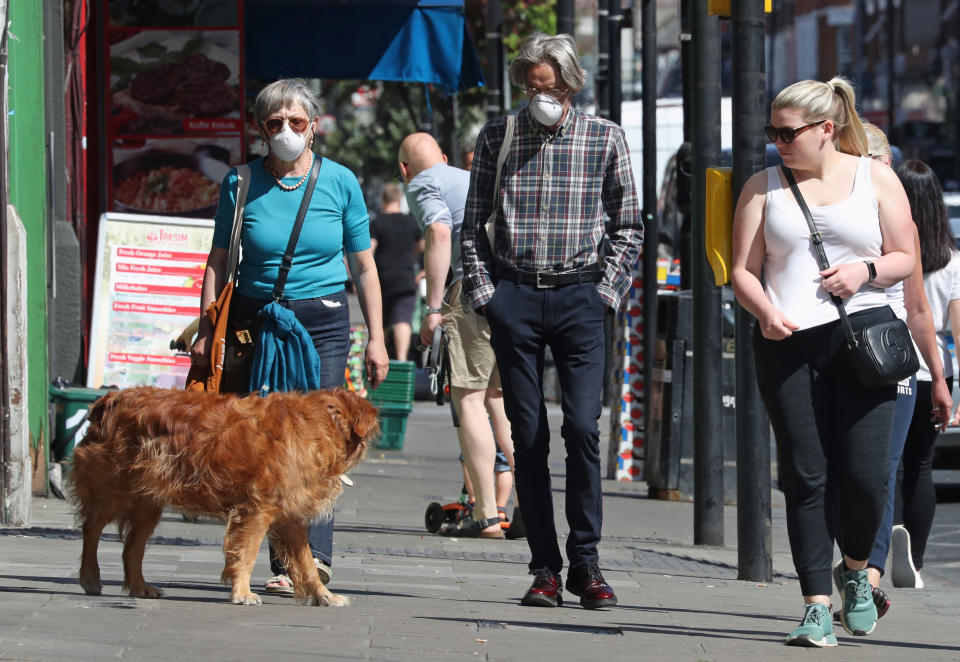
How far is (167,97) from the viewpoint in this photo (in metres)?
11.1

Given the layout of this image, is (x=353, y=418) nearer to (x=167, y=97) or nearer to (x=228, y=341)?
(x=228, y=341)

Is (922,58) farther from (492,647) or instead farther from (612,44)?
(492,647)

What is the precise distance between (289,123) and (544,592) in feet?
6.26

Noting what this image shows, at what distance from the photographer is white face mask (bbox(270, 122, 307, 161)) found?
19.8 ft

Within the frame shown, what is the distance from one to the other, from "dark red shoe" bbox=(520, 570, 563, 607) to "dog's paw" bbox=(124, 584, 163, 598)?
1.30 metres

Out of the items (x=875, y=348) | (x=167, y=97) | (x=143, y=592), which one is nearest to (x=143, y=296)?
(x=167, y=97)

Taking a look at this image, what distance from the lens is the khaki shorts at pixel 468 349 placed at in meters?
8.16

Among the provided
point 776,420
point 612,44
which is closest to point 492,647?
point 776,420

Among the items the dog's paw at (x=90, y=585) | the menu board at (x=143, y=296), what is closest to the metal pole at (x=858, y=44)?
the menu board at (x=143, y=296)

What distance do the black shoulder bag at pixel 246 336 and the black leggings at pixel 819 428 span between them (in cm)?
175

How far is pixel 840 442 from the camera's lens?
5359 mm

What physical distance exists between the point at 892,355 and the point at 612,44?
10.7m

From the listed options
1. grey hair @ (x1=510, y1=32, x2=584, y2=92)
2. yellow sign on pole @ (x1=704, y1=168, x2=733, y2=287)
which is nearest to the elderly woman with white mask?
grey hair @ (x1=510, y1=32, x2=584, y2=92)

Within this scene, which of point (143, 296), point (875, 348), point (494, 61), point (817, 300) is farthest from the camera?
point (494, 61)
